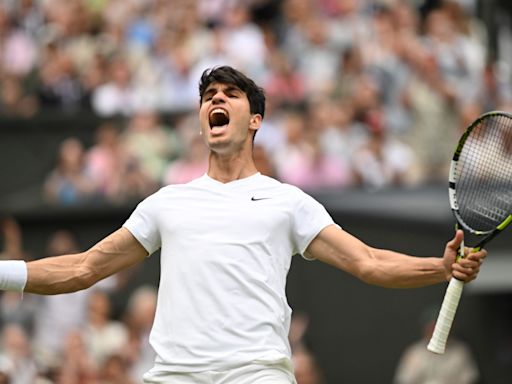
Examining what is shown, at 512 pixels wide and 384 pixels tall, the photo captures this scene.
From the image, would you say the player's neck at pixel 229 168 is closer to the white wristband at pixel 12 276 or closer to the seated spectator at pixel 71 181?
the white wristband at pixel 12 276

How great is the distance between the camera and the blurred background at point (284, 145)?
45.5 ft

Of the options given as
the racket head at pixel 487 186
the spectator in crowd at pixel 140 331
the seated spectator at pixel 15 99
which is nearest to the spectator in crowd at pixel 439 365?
the spectator in crowd at pixel 140 331

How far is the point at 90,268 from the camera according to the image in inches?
299

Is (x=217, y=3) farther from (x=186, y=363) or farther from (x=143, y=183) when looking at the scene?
(x=186, y=363)

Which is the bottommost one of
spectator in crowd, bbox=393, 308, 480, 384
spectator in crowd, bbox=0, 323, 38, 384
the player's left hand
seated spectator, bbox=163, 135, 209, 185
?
spectator in crowd, bbox=393, 308, 480, 384

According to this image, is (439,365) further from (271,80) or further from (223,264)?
(223,264)

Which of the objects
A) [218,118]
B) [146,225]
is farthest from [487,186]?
[146,225]

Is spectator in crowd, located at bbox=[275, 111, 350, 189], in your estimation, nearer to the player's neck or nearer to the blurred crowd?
the blurred crowd

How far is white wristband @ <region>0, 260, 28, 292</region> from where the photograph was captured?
7496 mm

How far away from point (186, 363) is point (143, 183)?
25.6 feet

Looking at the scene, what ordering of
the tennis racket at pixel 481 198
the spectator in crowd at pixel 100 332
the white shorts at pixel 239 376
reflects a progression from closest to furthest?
the tennis racket at pixel 481 198, the white shorts at pixel 239 376, the spectator in crowd at pixel 100 332

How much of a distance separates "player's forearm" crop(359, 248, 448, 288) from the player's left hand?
67 millimetres

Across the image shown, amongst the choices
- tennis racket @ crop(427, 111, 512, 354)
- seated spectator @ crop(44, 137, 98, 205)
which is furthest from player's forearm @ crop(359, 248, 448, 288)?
seated spectator @ crop(44, 137, 98, 205)

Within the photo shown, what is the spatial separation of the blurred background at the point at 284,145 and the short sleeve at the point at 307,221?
5.08 meters
